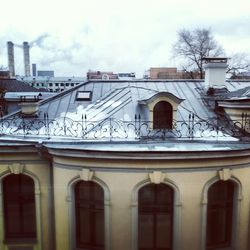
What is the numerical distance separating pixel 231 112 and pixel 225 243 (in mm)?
4417

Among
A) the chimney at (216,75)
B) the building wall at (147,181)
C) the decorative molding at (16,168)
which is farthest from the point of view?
the chimney at (216,75)

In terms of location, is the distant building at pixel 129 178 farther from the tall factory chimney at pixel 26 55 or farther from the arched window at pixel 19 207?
the tall factory chimney at pixel 26 55

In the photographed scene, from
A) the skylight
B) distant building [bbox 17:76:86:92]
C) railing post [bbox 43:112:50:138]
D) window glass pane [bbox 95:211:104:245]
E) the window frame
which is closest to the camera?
window glass pane [bbox 95:211:104:245]

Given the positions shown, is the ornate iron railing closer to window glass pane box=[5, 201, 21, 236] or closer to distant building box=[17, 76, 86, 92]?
window glass pane box=[5, 201, 21, 236]

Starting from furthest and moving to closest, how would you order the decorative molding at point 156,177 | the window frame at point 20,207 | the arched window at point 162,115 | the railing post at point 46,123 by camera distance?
1. the window frame at point 20,207
2. the railing post at point 46,123
3. the arched window at point 162,115
4. the decorative molding at point 156,177

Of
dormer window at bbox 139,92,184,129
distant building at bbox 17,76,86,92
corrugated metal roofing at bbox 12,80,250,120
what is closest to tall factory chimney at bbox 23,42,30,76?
distant building at bbox 17,76,86,92

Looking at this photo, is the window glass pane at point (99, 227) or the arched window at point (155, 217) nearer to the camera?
the arched window at point (155, 217)

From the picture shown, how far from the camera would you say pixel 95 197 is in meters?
9.90

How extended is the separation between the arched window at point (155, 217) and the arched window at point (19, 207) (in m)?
3.83

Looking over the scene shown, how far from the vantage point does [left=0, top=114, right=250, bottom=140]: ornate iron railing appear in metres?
10.2

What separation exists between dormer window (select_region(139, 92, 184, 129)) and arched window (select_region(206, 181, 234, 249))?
245cm

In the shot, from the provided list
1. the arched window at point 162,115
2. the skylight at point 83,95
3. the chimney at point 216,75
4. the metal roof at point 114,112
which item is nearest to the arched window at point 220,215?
the metal roof at point 114,112

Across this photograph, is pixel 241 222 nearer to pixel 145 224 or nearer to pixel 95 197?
pixel 145 224

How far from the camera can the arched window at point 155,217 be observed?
967cm
